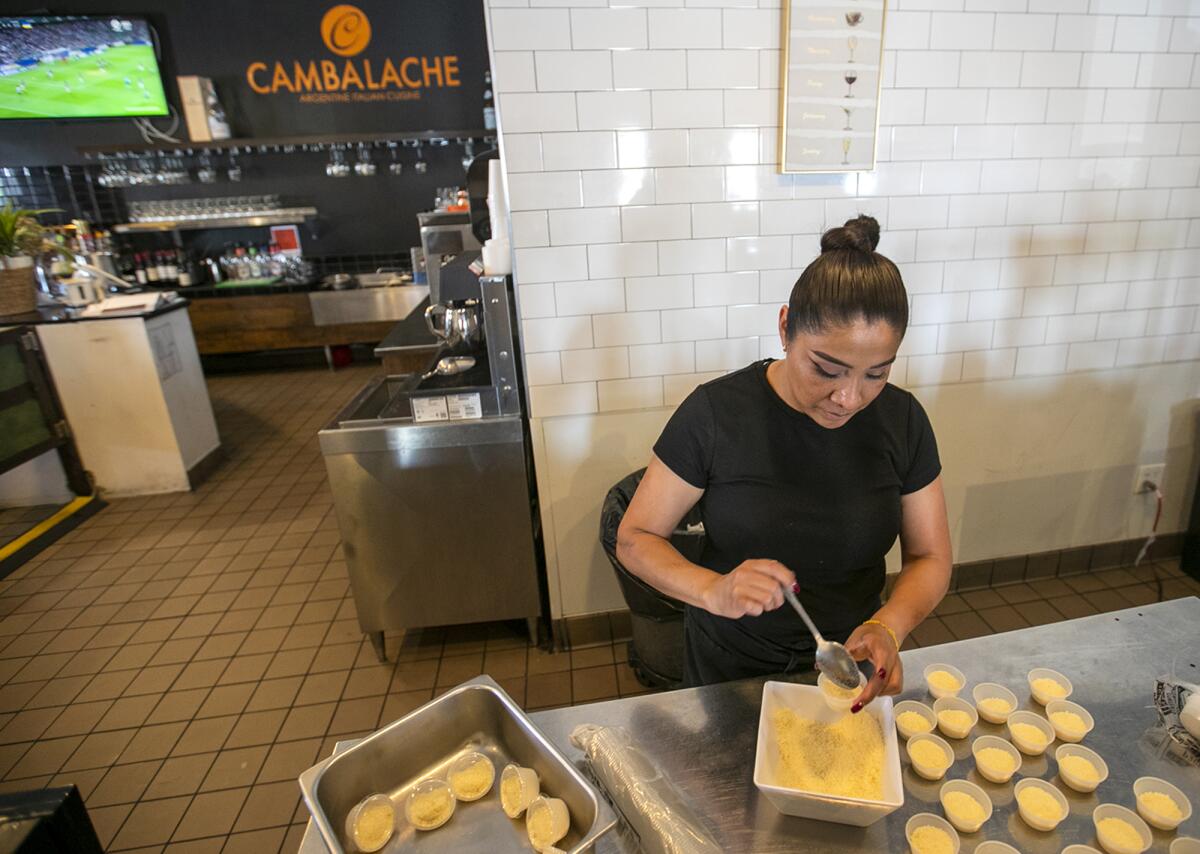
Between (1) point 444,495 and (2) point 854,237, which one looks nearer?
(2) point 854,237

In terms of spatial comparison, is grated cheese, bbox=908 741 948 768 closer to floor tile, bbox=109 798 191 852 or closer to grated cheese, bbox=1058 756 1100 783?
grated cheese, bbox=1058 756 1100 783

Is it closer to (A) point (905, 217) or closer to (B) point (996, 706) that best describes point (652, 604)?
(B) point (996, 706)

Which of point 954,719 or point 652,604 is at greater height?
point 954,719

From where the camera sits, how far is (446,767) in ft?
3.83

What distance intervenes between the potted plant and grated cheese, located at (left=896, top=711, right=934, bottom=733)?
5.08m

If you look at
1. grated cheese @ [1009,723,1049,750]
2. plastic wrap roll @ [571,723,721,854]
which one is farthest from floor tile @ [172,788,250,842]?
grated cheese @ [1009,723,1049,750]

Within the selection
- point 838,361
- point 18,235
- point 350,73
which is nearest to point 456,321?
point 838,361

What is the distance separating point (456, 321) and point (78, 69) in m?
6.11

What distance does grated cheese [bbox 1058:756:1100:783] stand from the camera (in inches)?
42.0

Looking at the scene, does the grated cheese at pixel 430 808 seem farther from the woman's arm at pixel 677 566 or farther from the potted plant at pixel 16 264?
the potted plant at pixel 16 264

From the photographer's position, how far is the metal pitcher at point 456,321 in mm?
2896

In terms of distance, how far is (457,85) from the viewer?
6.66 m

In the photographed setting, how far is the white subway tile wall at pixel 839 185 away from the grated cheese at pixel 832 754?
1.49 meters

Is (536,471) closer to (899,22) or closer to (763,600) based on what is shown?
(763,600)
